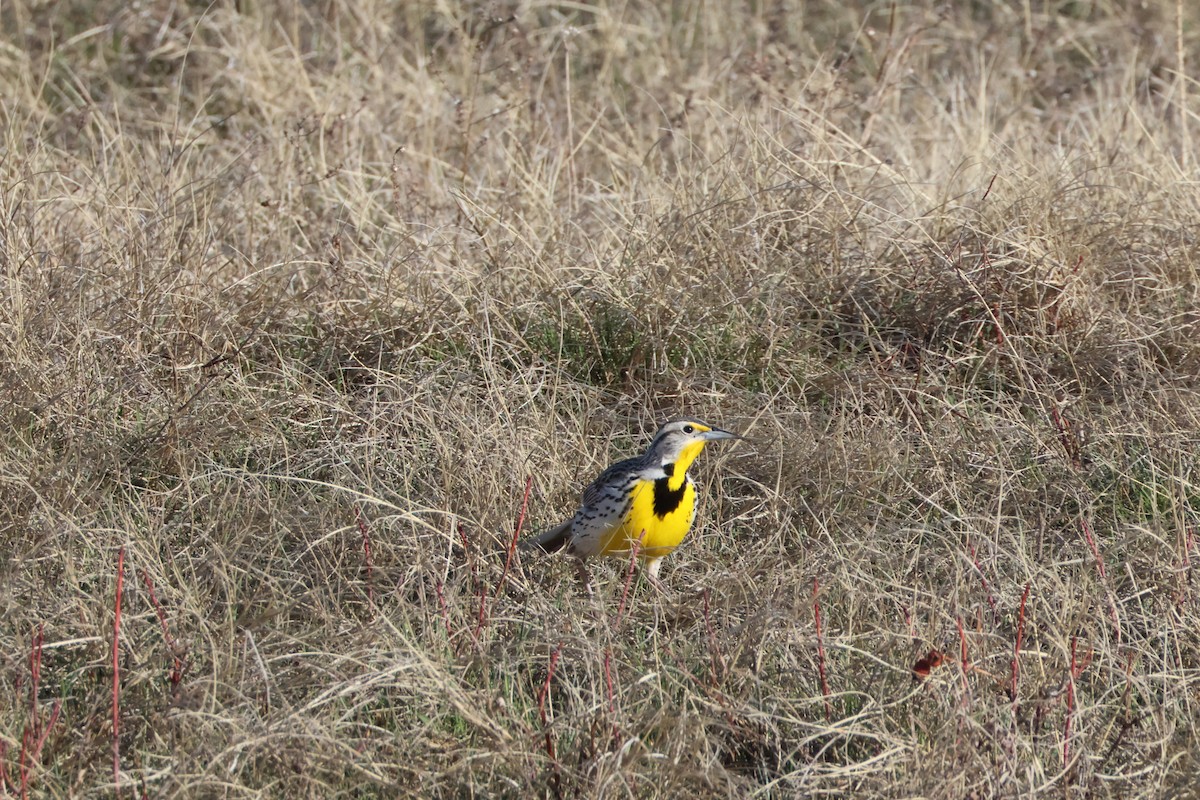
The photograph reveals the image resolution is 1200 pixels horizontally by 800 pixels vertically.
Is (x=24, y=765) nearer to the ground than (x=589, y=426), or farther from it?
farther from it

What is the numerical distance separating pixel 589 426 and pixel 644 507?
852 mm

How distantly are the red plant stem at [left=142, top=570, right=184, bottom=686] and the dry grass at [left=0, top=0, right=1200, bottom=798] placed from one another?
0.02 metres

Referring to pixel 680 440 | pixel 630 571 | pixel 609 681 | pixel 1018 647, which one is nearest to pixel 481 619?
pixel 630 571

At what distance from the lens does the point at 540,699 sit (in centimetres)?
315

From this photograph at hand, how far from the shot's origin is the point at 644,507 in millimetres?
3711

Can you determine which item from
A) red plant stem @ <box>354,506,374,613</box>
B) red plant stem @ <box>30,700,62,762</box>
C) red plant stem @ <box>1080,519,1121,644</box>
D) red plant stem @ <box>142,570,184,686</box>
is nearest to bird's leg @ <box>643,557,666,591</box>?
red plant stem @ <box>354,506,374,613</box>

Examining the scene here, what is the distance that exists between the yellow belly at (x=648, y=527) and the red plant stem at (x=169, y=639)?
3.45 feet

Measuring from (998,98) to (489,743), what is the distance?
444 cm

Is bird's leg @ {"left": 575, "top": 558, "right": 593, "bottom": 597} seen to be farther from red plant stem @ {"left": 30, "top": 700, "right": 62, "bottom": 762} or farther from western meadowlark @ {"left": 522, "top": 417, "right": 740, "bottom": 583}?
red plant stem @ {"left": 30, "top": 700, "right": 62, "bottom": 762}

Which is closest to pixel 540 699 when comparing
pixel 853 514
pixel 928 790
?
pixel 928 790

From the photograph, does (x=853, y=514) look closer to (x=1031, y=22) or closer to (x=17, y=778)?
(x=17, y=778)

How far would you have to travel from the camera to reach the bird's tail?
397cm

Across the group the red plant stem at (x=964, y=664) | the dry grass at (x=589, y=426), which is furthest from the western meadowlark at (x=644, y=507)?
the red plant stem at (x=964, y=664)

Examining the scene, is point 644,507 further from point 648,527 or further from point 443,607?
point 443,607
